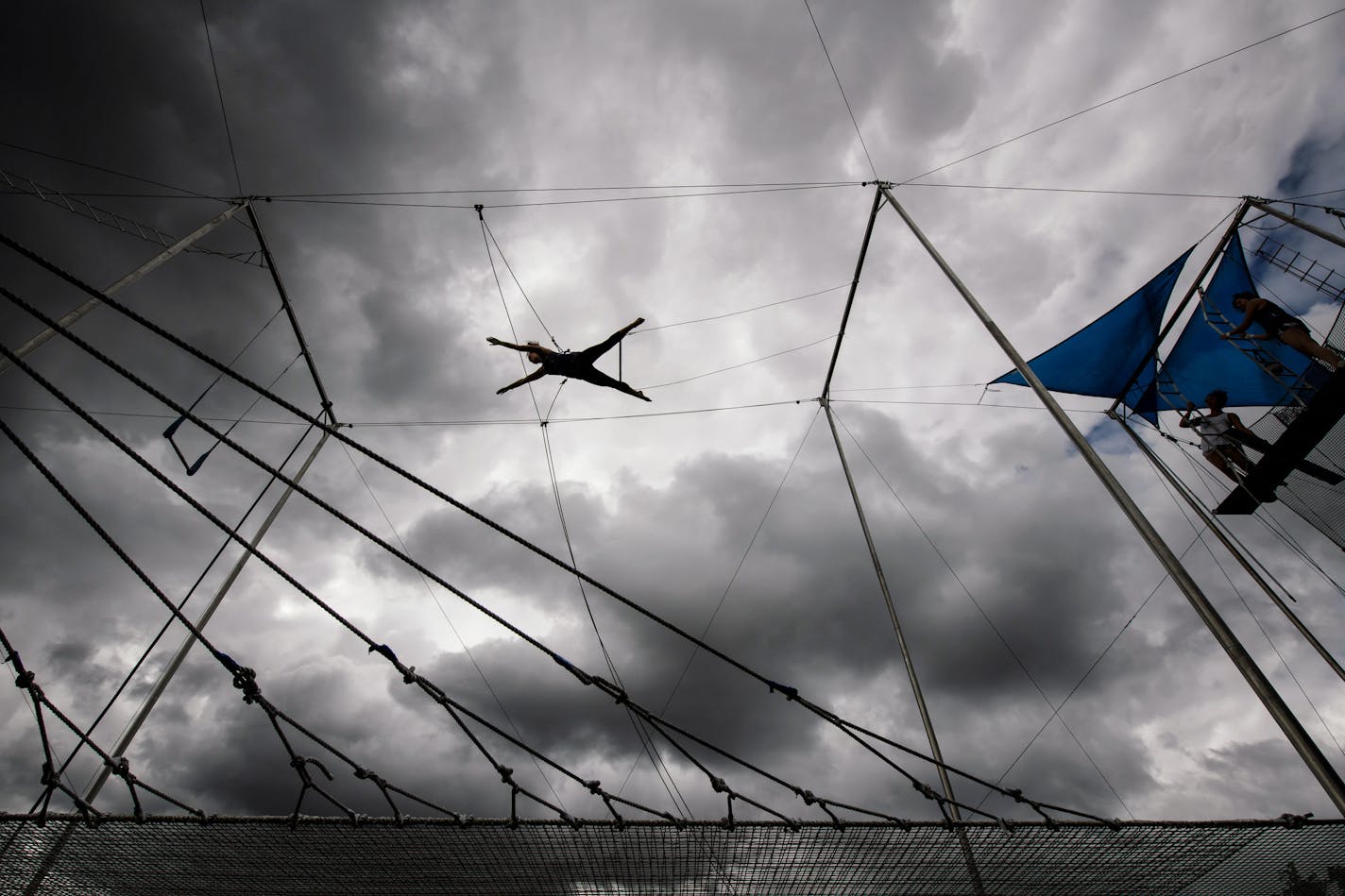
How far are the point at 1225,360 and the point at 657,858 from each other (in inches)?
444

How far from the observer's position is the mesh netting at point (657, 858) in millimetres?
4254

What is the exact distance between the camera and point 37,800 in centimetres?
429

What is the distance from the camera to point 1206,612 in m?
4.00

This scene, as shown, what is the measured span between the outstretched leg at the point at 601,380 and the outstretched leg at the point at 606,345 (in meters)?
0.22

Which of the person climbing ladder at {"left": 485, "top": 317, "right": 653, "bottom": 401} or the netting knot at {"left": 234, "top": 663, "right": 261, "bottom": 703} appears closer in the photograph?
the netting knot at {"left": 234, "top": 663, "right": 261, "bottom": 703}

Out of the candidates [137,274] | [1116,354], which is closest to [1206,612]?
[1116,354]

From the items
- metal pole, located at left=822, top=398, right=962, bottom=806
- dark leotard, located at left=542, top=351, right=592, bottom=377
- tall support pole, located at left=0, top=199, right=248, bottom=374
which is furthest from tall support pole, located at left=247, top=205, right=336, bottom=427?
metal pole, located at left=822, top=398, right=962, bottom=806

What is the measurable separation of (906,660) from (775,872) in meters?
4.08

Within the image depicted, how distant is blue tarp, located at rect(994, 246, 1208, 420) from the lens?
9.77 metres

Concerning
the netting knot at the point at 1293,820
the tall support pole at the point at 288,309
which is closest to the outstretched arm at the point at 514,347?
the tall support pole at the point at 288,309

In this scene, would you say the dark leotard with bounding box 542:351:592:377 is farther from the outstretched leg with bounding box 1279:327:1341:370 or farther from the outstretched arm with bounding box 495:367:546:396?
the outstretched leg with bounding box 1279:327:1341:370

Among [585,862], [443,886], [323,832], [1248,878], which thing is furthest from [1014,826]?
[323,832]

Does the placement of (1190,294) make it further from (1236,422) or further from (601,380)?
(601,380)

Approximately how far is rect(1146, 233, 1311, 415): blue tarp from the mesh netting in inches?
291
